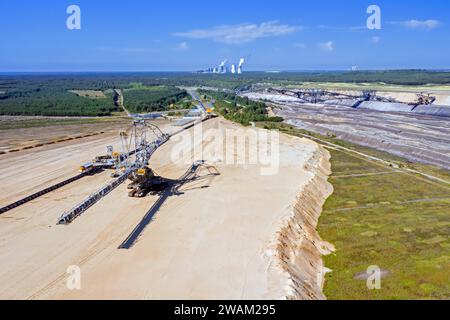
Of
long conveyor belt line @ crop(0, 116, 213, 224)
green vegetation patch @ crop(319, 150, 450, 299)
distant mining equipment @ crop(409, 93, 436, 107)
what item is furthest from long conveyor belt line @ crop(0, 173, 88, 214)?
distant mining equipment @ crop(409, 93, 436, 107)

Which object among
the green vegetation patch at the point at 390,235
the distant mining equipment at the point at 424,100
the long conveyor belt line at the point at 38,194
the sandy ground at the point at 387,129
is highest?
the distant mining equipment at the point at 424,100

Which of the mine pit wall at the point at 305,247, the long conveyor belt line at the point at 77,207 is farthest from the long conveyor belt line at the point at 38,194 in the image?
the mine pit wall at the point at 305,247

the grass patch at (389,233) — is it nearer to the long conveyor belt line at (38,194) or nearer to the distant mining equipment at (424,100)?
the long conveyor belt line at (38,194)

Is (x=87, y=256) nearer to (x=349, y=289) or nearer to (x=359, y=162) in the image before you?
(x=349, y=289)

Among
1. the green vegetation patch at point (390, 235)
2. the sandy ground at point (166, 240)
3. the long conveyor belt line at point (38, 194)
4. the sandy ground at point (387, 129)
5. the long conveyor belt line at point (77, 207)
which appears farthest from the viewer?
the sandy ground at point (387, 129)

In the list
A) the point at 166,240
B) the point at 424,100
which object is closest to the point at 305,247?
the point at 166,240
